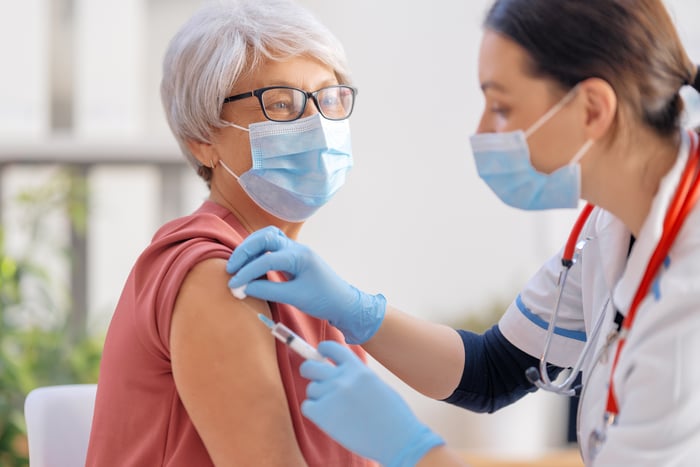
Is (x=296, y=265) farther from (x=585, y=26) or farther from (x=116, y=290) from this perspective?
(x=116, y=290)

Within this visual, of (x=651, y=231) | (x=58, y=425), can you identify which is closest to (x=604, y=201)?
(x=651, y=231)

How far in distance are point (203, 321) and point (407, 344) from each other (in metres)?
0.48

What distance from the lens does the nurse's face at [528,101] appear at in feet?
4.02

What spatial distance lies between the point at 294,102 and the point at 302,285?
1.20 feet

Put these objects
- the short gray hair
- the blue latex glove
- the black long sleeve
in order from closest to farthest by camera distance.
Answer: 1. the blue latex glove
2. the short gray hair
3. the black long sleeve

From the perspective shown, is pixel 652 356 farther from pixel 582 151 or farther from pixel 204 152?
pixel 204 152

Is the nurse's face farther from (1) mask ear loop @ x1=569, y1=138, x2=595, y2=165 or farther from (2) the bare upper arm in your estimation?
(2) the bare upper arm

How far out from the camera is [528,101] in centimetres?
124

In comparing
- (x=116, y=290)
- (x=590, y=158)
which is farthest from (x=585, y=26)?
(x=116, y=290)

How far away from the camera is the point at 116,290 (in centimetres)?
379

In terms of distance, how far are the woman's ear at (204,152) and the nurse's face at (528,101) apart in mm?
574

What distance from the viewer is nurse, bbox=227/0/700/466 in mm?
1143

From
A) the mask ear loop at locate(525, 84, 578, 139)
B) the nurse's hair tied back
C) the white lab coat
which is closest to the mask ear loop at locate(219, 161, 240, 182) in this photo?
the mask ear loop at locate(525, 84, 578, 139)

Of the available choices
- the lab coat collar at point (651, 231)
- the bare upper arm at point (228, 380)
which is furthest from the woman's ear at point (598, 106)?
the bare upper arm at point (228, 380)
